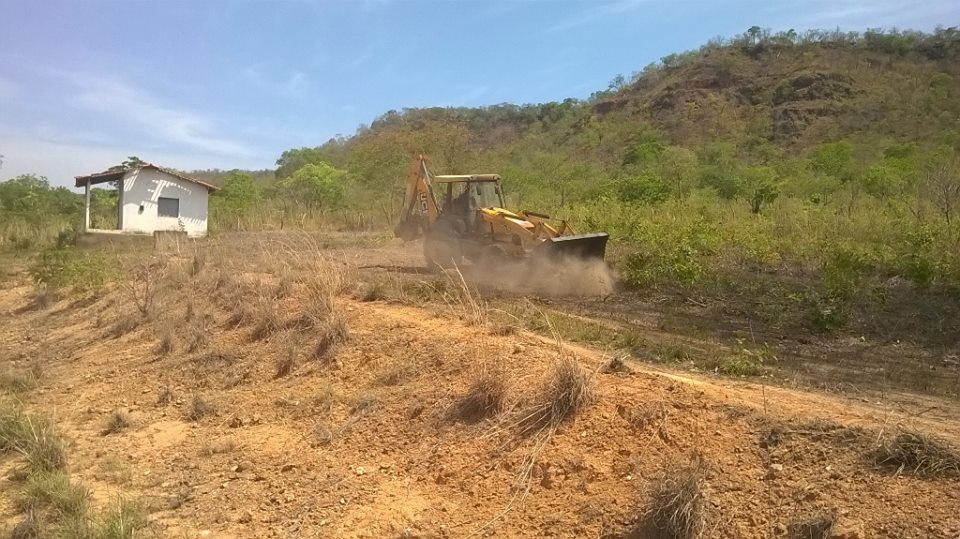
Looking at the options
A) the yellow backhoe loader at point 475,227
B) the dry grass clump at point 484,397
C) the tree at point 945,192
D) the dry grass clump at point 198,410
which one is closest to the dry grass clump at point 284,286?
the dry grass clump at point 198,410

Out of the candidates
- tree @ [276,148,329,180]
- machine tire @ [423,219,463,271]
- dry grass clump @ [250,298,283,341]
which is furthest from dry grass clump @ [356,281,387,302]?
tree @ [276,148,329,180]

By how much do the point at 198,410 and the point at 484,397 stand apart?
357 centimetres

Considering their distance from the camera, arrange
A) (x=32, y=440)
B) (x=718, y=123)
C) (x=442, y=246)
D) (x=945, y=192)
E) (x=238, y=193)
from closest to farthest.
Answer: (x=32, y=440)
(x=442, y=246)
(x=945, y=192)
(x=238, y=193)
(x=718, y=123)

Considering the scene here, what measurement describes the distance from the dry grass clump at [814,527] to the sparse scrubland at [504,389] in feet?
0.04

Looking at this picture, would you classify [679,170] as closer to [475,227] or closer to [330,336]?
[475,227]

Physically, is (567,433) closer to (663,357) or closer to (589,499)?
(589,499)

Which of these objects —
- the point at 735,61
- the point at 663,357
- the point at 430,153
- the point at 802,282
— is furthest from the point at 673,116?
the point at 663,357

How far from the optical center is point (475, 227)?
15.3m

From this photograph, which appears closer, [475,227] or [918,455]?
[918,455]

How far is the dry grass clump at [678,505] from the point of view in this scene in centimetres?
444

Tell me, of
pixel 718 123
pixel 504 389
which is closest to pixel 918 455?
pixel 504 389

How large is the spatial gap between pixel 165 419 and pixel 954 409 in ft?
24.8

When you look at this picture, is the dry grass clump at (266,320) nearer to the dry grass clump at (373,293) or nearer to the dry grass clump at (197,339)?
the dry grass clump at (197,339)

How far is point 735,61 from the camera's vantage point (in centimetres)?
6500
